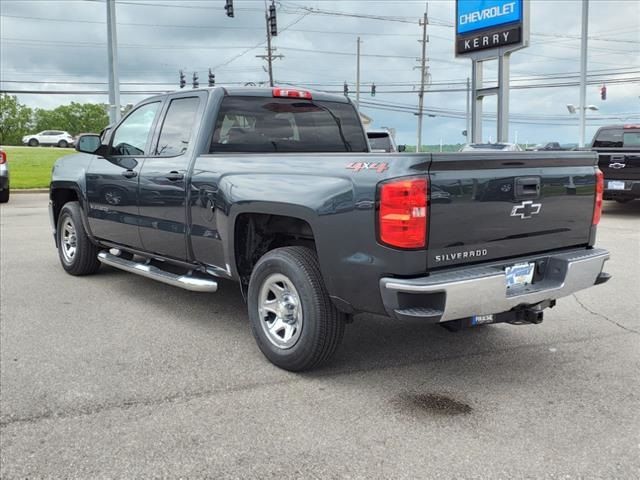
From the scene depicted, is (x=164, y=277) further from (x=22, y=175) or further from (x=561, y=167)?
(x=22, y=175)

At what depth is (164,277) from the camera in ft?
17.0

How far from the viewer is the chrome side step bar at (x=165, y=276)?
15.6 ft

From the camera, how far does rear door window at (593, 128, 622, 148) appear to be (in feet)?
45.9

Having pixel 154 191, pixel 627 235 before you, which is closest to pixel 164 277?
pixel 154 191

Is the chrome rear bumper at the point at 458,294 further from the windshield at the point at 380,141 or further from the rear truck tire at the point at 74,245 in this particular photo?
the windshield at the point at 380,141

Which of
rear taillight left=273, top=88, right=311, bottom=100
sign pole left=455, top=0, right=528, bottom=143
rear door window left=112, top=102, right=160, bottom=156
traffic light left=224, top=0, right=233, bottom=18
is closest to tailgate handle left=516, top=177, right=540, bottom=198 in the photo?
rear taillight left=273, top=88, right=311, bottom=100

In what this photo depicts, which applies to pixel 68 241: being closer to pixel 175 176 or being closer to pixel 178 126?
pixel 178 126

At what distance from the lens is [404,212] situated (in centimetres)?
329

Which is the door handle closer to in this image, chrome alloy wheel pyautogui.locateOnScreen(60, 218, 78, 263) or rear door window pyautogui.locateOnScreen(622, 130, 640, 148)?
chrome alloy wheel pyautogui.locateOnScreen(60, 218, 78, 263)

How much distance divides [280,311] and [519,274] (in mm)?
1576

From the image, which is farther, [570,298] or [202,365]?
[570,298]

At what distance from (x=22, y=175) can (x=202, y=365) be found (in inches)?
896

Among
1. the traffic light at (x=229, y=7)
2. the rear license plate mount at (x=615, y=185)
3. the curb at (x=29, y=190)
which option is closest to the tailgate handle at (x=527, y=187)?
the rear license plate mount at (x=615, y=185)

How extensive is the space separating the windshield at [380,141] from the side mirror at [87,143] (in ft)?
32.0
